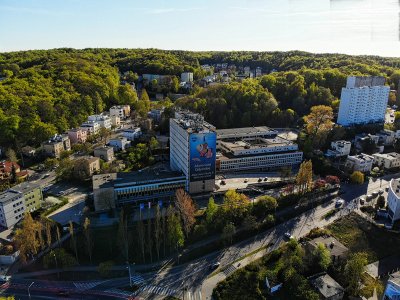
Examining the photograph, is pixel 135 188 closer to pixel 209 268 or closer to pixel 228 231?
pixel 228 231

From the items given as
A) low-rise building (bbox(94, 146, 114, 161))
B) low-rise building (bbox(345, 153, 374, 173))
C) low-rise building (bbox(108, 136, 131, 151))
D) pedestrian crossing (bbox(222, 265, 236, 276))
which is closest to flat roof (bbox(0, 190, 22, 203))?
low-rise building (bbox(94, 146, 114, 161))

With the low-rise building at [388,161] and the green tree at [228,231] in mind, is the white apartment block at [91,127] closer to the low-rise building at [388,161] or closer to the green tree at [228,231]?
the green tree at [228,231]

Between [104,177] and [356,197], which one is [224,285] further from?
[356,197]

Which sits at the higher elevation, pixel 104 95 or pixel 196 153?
pixel 104 95

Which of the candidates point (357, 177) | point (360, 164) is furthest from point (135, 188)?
point (360, 164)

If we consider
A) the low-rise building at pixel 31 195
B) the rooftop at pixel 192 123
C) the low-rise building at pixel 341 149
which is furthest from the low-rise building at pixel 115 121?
the low-rise building at pixel 341 149
